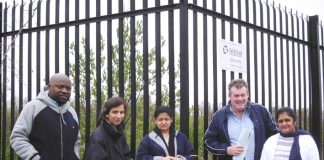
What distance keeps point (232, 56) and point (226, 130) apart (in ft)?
3.53

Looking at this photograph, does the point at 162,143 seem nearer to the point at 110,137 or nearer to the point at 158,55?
A: the point at 110,137

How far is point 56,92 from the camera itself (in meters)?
4.54

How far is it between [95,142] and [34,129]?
0.60m

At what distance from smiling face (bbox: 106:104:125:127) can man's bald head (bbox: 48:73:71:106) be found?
17.5 inches

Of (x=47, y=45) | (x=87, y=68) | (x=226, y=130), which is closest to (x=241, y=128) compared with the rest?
(x=226, y=130)

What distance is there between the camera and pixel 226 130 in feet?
15.6

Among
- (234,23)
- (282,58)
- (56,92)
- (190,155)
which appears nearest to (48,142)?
(56,92)

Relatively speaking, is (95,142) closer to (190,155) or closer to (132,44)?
(190,155)

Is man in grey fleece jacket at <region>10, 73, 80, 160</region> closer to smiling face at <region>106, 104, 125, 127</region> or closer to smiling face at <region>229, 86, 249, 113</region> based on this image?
smiling face at <region>106, 104, 125, 127</region>

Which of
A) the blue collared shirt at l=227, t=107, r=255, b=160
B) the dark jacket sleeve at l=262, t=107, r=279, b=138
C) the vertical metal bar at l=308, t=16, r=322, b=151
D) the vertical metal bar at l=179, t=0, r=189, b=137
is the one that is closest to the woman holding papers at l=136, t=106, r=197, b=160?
the vertical metal bar at l=179, t=0, r=189, b=137

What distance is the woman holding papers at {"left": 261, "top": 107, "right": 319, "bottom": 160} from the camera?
14.7 ft

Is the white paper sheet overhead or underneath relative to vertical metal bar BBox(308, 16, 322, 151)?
underneath

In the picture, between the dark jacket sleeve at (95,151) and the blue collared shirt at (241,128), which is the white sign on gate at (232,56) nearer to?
the blue collared shirt at (241,128)

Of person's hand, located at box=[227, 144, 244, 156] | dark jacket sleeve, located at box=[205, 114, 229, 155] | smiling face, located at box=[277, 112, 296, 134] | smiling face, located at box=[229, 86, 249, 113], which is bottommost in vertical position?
person's hand, located at box=[227, 144, 244, 156]
